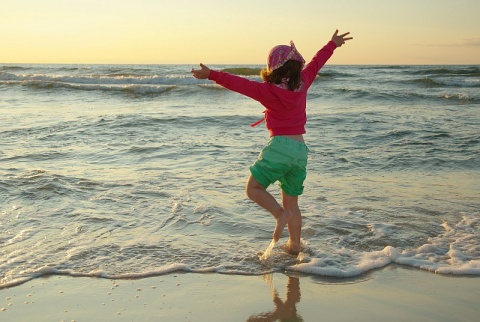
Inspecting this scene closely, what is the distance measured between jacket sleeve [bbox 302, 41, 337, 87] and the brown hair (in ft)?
0.55

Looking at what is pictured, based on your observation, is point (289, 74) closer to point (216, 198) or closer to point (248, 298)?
point (248, 298)

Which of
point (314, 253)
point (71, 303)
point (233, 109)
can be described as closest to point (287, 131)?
point (314, 253)

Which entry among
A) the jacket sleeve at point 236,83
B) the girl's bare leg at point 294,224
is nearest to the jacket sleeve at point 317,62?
the jacket sleeve at point 236,83

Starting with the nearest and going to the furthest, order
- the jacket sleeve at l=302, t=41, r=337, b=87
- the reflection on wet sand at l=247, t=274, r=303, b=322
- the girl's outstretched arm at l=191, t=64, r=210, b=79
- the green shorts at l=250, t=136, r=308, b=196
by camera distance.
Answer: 1. the reflection on wet sand at l=247, t=274, r=303, b=322
2. the girl's outstretched arm at l=191, t=64, r=210, b=79
3. the green shorts at l=250, t=136, r=308, b=196
4. the jacket sleeve at l=302, t=41, r=337, b=87

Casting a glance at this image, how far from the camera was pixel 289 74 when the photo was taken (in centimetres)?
395

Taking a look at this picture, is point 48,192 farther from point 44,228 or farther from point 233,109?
point 233,109

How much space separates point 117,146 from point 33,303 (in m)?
5.66

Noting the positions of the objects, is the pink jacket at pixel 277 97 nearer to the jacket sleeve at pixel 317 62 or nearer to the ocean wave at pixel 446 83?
the jacket sleeve at pixel 317 62

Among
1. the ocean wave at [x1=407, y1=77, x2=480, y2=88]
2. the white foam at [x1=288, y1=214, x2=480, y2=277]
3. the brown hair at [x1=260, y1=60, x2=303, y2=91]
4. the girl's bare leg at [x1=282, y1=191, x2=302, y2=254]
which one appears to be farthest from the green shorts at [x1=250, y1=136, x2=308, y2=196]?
the ocean wave at [x1=407, y1=77, x2=480, y2=88]

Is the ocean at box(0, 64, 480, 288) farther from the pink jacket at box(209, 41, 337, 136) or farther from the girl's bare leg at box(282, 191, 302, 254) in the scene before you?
the pink jacket at box(209, 41, 337, 136)

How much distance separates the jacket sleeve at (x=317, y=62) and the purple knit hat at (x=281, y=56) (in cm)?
23

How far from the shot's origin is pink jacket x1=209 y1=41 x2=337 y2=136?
387 centimetres

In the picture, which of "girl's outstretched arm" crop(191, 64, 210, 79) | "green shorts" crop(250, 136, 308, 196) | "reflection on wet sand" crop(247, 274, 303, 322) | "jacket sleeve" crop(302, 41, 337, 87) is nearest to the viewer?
"reflection on wet sand" crop(247, 274, 303, 322)

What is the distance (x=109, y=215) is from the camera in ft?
16.8
